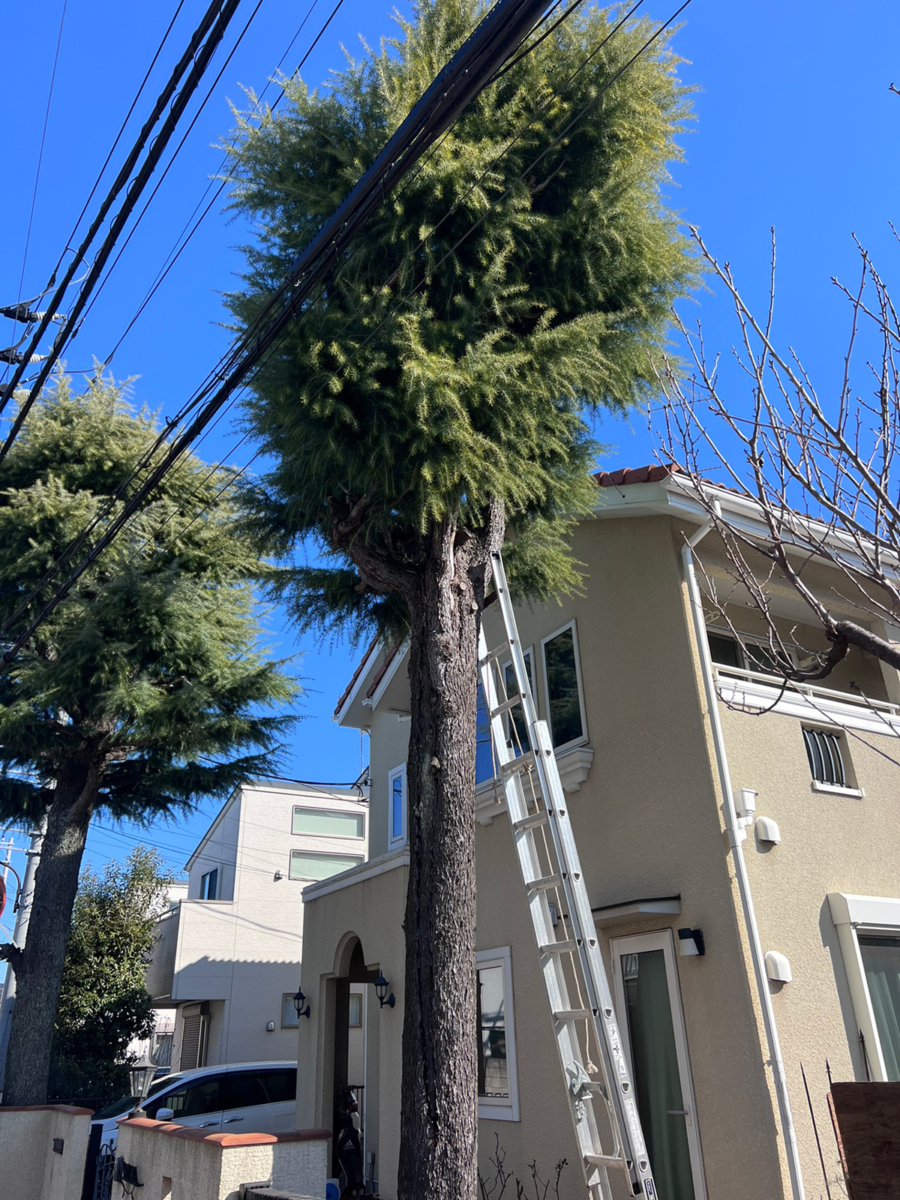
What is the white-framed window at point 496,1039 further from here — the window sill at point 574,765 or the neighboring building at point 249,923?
the neighboring building at point 249,923

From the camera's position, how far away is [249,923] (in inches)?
974

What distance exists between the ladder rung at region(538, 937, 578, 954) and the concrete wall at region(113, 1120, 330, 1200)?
227 centimetres

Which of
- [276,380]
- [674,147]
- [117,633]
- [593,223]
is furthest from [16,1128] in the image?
[674,147]

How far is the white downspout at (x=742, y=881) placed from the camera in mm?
6824

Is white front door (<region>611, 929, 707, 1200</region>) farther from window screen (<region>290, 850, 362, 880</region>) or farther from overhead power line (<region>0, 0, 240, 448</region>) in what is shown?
window screen (<region>290, 850, 362, 880</region>)

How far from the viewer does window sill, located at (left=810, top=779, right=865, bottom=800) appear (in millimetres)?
8742

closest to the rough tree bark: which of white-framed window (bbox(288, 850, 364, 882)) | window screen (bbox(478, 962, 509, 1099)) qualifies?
window screen (bbox(478, 962, 509, 1099))

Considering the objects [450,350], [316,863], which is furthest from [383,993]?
[316,863]

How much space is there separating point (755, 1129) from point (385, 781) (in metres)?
9.22

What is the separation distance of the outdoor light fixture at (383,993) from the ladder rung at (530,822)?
5.73m

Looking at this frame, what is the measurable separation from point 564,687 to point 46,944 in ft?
27.7

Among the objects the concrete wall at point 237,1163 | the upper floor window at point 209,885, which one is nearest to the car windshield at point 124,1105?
the concrete wall at point 237,1163

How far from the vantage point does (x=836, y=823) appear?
28.5 feet

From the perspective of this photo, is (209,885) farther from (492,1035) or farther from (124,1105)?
(492,1035)
